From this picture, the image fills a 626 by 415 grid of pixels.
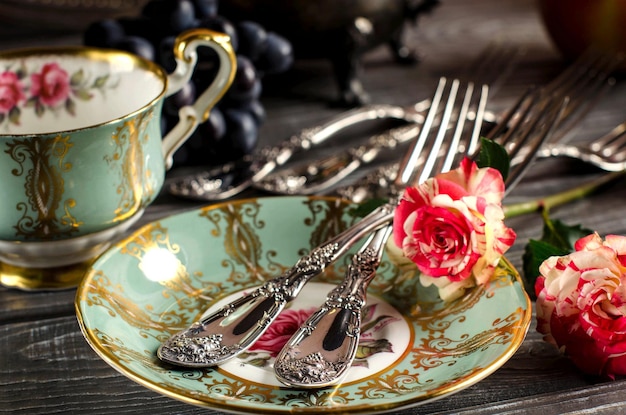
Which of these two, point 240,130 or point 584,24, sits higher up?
point 584,24

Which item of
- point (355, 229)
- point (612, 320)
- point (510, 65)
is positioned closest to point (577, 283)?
point (612, 320)

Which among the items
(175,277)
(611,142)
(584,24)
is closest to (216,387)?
(175,277)

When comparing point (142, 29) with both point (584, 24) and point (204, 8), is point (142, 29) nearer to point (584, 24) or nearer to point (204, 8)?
point (204, 8)

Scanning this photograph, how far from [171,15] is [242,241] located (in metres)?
0.27

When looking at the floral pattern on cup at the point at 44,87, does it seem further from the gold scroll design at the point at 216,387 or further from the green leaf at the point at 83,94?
the gold scroll design at the point at 216,387

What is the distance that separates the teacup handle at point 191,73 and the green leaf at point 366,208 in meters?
0.14

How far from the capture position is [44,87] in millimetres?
603

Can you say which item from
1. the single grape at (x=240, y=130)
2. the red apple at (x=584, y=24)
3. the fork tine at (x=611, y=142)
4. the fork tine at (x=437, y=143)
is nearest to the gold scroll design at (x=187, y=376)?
the fork tine at (x=437, y=143)

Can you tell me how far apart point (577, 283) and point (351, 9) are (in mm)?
465

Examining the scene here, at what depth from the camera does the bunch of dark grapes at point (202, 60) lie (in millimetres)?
686

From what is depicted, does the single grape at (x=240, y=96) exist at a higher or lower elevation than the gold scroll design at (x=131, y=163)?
lower

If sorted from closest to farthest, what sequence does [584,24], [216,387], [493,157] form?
[216,387]
[493,157]
[584,24]

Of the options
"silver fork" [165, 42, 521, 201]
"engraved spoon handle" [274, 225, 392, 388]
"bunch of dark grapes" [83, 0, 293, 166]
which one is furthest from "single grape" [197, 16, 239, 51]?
"engraved spoon handle" [274, 225, 392, 388]

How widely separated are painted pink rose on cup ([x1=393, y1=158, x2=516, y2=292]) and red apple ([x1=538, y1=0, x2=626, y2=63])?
0.46m
